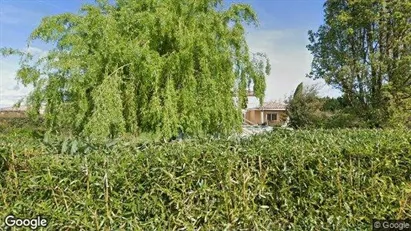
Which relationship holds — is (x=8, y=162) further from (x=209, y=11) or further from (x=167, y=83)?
(x=209, y=11)

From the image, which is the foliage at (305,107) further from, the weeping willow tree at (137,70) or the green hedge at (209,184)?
the green hedge at (209,184)

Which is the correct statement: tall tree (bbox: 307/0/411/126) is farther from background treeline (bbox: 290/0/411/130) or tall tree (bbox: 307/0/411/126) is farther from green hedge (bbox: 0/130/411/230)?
green hedge (bbox: 0/130/411/230)

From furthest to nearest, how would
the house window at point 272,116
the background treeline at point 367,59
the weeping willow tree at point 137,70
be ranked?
the house window at point 272,116 → the background treeline at point 367,59 → the weeping willow tree at point 137,70

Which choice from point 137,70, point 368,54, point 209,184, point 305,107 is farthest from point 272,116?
point 209,184

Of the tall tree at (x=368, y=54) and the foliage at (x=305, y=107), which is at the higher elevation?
the tall tree at (x=368, y=54)

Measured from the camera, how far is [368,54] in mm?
11383

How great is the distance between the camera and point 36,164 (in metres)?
2.37

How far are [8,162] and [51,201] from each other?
0.49 m

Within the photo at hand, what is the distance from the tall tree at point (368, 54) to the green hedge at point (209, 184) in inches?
360

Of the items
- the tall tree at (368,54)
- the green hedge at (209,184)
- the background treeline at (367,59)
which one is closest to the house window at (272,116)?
the background treeline at (367,59)

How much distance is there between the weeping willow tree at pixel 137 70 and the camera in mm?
6828

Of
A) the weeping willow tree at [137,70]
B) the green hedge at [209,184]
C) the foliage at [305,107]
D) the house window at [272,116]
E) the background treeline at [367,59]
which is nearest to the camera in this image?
the green hedge at [209,184]

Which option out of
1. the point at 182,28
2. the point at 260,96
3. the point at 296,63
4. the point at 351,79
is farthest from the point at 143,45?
the point at 296,63

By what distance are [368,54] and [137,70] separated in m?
8.96
